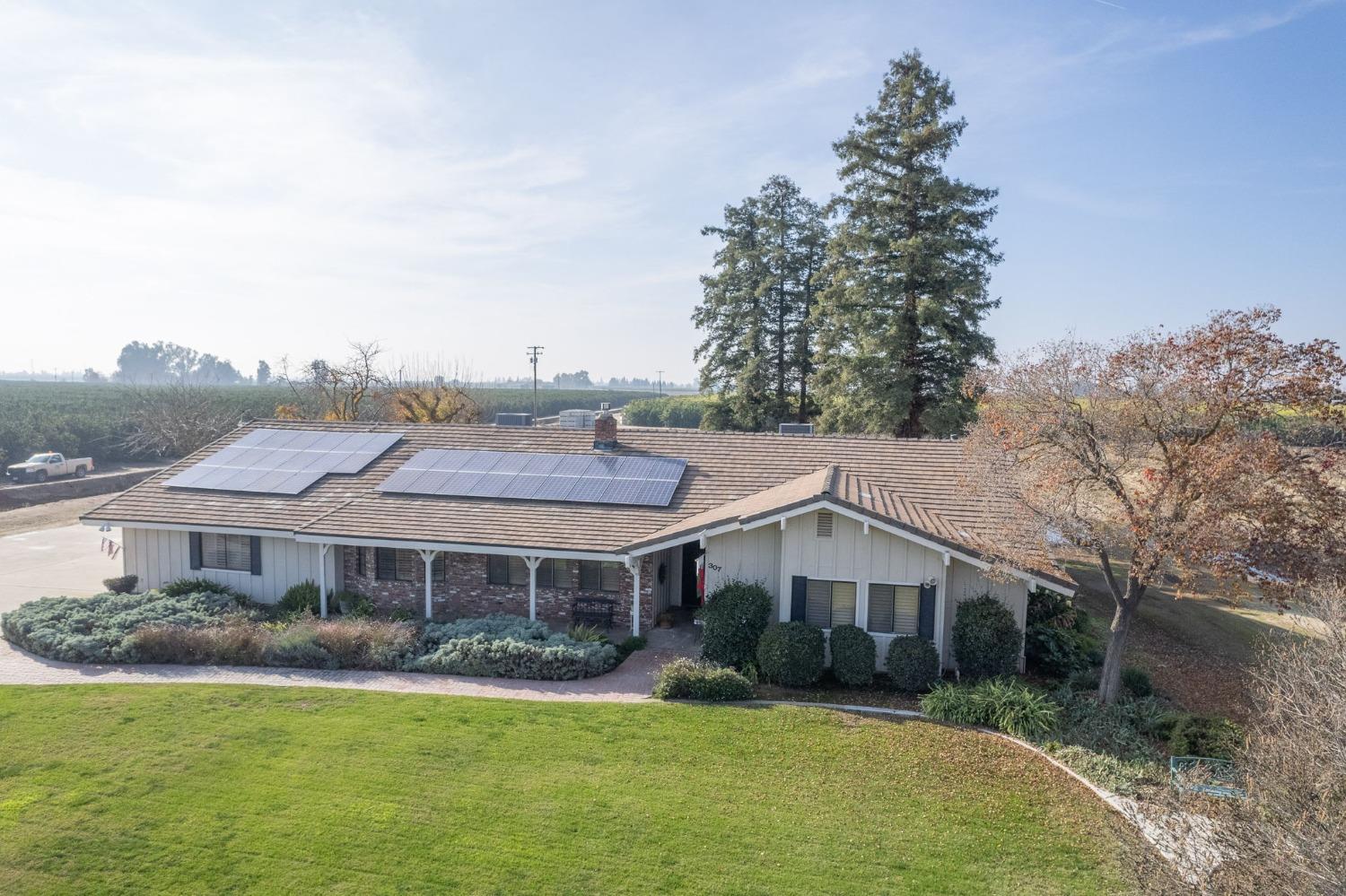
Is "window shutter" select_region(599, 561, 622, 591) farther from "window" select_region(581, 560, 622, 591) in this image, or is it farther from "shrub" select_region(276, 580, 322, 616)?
"shrub" select_region(276, 580, 322, 616)

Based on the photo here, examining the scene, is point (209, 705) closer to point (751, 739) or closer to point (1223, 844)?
point (751, 739)

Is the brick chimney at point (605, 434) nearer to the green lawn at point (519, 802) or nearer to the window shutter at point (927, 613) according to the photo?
the green lawn at point (519, 802)

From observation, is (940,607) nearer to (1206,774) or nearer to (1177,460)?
(1177,460)

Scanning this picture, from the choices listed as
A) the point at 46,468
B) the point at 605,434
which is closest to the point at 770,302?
the point at 605,434

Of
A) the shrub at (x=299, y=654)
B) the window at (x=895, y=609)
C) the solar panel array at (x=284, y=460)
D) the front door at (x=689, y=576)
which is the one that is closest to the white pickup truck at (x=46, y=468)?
the solar panel array at (x=284, y=460)

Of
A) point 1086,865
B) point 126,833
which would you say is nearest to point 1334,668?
point 1086,865

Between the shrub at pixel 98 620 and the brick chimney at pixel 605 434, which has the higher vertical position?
the brick chimney at pixel 605 434
